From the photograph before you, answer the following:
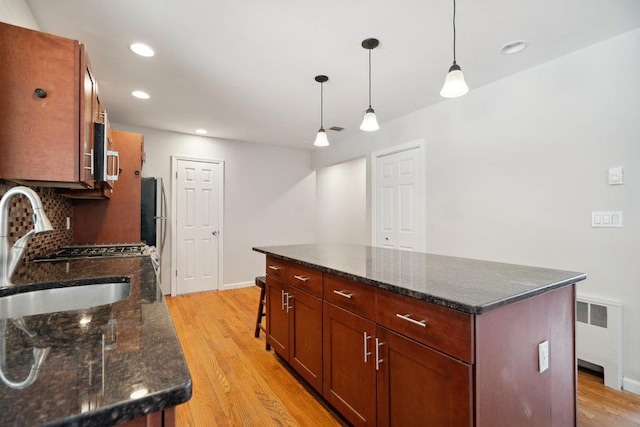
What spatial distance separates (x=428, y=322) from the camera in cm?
121

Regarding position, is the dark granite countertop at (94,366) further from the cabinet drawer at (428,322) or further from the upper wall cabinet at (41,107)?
the cabinet drawer at (428,322)

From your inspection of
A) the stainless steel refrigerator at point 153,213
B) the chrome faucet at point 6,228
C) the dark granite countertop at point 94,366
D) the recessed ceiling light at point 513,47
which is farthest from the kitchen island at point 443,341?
the stainless steel refrigerator at point 153,213

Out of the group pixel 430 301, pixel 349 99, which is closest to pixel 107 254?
pixel 430 301

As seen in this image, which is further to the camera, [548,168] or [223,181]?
[223,181]

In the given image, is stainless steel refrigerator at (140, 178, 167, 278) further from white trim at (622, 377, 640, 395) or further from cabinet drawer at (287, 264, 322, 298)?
white trim at (622, 377, 640, 395)

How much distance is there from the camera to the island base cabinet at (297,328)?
1941 millimetres

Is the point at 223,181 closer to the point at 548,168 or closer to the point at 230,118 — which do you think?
the point at 230,118

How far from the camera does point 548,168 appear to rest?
2580 mm

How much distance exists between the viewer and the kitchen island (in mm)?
1111

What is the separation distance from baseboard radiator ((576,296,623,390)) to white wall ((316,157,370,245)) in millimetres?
4145

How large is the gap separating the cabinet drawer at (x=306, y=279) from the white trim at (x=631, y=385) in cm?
227

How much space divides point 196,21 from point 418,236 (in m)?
3.06

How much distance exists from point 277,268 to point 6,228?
5.22 feet

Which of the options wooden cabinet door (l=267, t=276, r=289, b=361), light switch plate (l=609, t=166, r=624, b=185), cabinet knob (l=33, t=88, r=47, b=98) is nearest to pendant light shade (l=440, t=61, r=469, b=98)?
light switch plate (l=609, t=166, r=624, b=185)
